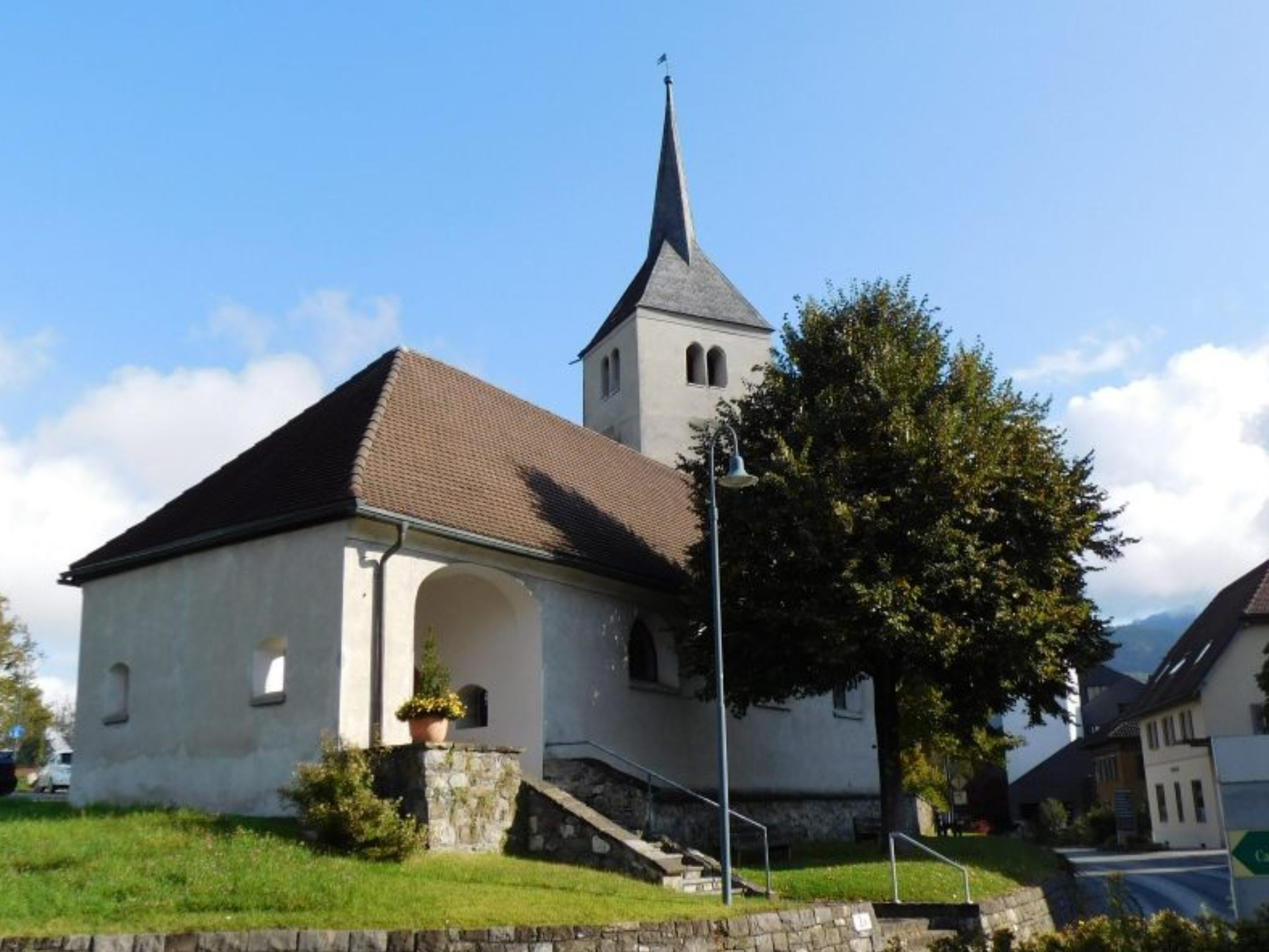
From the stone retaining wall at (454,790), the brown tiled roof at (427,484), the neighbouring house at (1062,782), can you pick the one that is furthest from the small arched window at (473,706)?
the neighbouring house at (1062,782)

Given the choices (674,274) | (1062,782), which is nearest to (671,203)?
(674,274)

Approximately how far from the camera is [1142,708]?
5225cm

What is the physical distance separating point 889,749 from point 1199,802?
30731mm

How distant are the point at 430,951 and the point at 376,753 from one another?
5.34 metres

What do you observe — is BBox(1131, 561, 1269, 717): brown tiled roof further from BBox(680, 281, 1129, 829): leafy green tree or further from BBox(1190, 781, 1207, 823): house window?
BBox(680, 281, 1129, 829): leafy green tree

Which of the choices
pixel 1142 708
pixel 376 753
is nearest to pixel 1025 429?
pixel 376 753

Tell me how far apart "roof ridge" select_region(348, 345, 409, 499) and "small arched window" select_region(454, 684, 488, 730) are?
4798 millimetres

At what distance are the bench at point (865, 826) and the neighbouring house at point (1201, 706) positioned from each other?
1299cm

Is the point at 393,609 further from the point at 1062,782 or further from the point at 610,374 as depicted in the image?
the point at 1062,782

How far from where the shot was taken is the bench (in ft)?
96.1

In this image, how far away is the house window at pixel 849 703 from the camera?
30.9m

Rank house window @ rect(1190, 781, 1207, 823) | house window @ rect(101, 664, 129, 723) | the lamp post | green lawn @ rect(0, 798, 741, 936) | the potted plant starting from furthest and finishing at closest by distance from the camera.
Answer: house window @ rect(1190, 781, 1207, 823), house window @ rect(101, 664, 129, 723), the potted plant, the lamp post, green lawn @ rect(0, 798, 741, 936)

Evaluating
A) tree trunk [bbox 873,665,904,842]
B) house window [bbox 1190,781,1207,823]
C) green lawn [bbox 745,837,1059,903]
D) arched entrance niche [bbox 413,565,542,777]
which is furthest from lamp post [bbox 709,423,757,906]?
house window [bbox 1190,781,1207,823]

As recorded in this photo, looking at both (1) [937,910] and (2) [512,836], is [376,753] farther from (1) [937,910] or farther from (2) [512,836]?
(1) [937,910]
